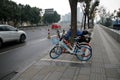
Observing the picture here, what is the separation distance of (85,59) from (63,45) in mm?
1210

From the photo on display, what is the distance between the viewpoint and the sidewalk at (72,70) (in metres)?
6.14

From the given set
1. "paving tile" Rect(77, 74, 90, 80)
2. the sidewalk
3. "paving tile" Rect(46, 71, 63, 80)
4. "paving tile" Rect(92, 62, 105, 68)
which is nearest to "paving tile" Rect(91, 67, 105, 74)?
the sidewalk

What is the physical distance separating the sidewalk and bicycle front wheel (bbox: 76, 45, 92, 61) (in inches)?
9.1

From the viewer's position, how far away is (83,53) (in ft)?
27.8

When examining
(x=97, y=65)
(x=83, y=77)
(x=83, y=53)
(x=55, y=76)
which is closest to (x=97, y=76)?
(x=83, y=77)

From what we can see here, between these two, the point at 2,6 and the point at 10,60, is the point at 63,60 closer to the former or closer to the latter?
the point at 10,60

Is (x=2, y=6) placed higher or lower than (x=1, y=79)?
higher

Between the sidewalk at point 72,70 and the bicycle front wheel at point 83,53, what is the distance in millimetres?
230

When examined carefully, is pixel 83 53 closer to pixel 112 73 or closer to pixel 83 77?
pixel 112 73

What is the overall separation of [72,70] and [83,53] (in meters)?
1.76

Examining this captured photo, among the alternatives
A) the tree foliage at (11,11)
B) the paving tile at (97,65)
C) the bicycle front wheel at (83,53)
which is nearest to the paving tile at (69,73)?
the paving tile at (97,65)

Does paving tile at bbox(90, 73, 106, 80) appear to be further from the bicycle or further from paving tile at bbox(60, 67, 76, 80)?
the bicycle

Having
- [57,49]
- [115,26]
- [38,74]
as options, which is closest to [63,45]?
[57,49]

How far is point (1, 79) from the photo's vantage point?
620 cm
